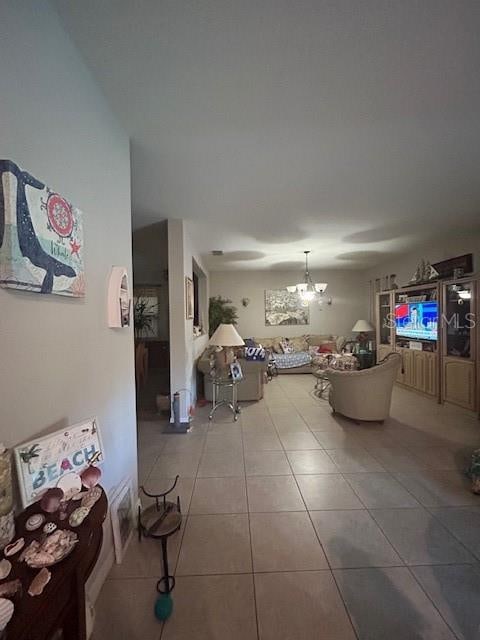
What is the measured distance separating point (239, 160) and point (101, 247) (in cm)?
128

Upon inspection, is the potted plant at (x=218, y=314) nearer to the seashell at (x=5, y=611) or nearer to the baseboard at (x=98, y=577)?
the baseboard at (x=98, y=577)

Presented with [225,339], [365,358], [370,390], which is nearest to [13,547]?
[225,339]

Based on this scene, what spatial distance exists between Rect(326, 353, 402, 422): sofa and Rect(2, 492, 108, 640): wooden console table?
3178 mm

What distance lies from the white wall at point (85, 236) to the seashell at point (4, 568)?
32cm

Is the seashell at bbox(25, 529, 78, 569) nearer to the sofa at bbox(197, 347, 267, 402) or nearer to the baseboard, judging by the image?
the baseboard

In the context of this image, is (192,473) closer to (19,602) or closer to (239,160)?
(19,602)

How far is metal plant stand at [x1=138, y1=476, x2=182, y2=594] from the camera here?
1403mm

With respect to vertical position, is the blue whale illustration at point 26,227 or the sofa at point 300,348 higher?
the blue whale illustration at point 26,227

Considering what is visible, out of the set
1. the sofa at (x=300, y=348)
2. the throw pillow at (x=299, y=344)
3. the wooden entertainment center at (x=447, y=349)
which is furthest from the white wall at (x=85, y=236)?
the throw pillow at (x=299, y=344)

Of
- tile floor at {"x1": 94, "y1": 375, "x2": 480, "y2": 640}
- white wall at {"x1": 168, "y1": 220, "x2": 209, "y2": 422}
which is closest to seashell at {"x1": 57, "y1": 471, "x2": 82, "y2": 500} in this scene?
tile floor at {"x1": 94, "y1": 375, "x2": 480, "y2": 640}

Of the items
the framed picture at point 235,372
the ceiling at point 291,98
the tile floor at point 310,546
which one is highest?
the ceiling at point 291,98

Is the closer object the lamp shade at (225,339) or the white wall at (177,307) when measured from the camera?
the white wall at (177,307)

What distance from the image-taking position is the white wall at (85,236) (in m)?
0.87

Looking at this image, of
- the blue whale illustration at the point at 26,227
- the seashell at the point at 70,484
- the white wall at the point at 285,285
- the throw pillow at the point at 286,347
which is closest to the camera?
the blue whale illustration at the point at 26,227
